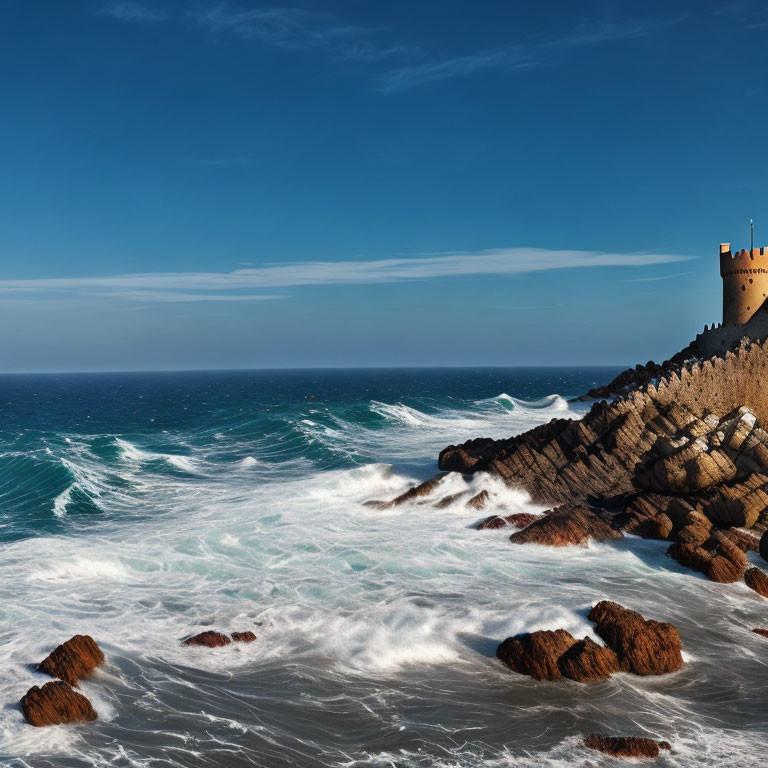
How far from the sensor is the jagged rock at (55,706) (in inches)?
416

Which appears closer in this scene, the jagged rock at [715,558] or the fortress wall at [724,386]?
the jagged rock at [715,558]

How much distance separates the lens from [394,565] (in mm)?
18594

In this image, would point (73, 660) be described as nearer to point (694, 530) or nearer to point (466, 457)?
point (694, 530)

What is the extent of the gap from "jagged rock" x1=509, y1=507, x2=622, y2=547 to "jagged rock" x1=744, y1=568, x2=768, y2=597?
4.27 m

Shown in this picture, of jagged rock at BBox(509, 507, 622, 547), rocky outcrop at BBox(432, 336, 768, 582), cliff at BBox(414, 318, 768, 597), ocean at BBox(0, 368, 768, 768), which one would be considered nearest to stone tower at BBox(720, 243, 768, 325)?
cliff at BBox(414, 318, 768, 597)

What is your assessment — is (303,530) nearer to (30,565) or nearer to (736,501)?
(30,565)

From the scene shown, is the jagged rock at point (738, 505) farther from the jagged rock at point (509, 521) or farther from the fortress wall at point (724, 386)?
the fortress wall at point (724, 386)

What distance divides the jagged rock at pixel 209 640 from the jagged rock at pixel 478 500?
12.4 m

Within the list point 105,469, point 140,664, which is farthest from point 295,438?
point 140,664

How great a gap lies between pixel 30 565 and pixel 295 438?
24.2 metres

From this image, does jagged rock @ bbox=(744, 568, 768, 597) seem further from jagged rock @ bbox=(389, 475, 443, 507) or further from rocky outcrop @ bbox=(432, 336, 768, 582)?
jagged rock @ bbox=(389, 475, 443, 507)

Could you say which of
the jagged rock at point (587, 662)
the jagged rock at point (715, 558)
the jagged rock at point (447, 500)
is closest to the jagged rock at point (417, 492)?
the jagged rock at point (447, 500)

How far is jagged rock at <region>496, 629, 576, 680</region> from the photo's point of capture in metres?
12.2

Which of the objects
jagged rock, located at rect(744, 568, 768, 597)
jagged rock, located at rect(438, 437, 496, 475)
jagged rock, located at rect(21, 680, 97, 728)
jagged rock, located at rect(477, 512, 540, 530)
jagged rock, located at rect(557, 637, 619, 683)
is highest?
jagged rock, located at rect(438, 437, 496, 475)
